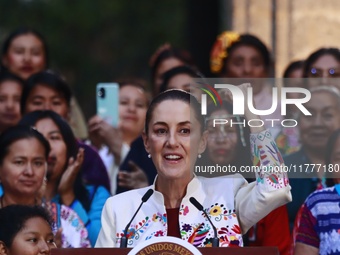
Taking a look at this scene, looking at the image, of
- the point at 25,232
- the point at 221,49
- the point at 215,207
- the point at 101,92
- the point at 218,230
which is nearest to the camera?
the point at 218,230

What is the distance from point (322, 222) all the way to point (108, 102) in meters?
2.74

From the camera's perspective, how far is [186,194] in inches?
269

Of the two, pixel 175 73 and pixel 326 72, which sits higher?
pixel 175 73

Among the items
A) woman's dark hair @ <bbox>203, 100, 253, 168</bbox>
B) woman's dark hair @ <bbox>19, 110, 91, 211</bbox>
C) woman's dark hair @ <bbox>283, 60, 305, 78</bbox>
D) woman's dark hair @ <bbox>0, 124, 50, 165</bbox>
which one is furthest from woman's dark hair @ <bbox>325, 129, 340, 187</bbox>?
woman's dark hair @ <bbox>283, 60, 305, 78</bbox>

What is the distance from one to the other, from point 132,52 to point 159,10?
0.90 m

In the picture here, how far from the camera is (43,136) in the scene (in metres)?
8.17

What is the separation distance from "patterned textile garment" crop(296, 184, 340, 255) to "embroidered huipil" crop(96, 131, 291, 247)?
34cm

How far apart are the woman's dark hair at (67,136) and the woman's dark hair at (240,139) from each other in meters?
1.22

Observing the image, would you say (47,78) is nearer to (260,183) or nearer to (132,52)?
(260,183)

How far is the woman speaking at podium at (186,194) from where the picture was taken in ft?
21.8

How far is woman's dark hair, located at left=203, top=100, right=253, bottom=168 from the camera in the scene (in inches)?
276

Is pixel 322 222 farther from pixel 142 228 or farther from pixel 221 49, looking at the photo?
pixel 221 49

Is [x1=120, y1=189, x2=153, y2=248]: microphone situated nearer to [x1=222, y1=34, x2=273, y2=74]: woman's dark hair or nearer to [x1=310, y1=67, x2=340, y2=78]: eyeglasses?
[x1=310, y1=67, x2=340, y2=78]: eyeglasses

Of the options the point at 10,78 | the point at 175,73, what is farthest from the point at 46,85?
the point at 175,73
